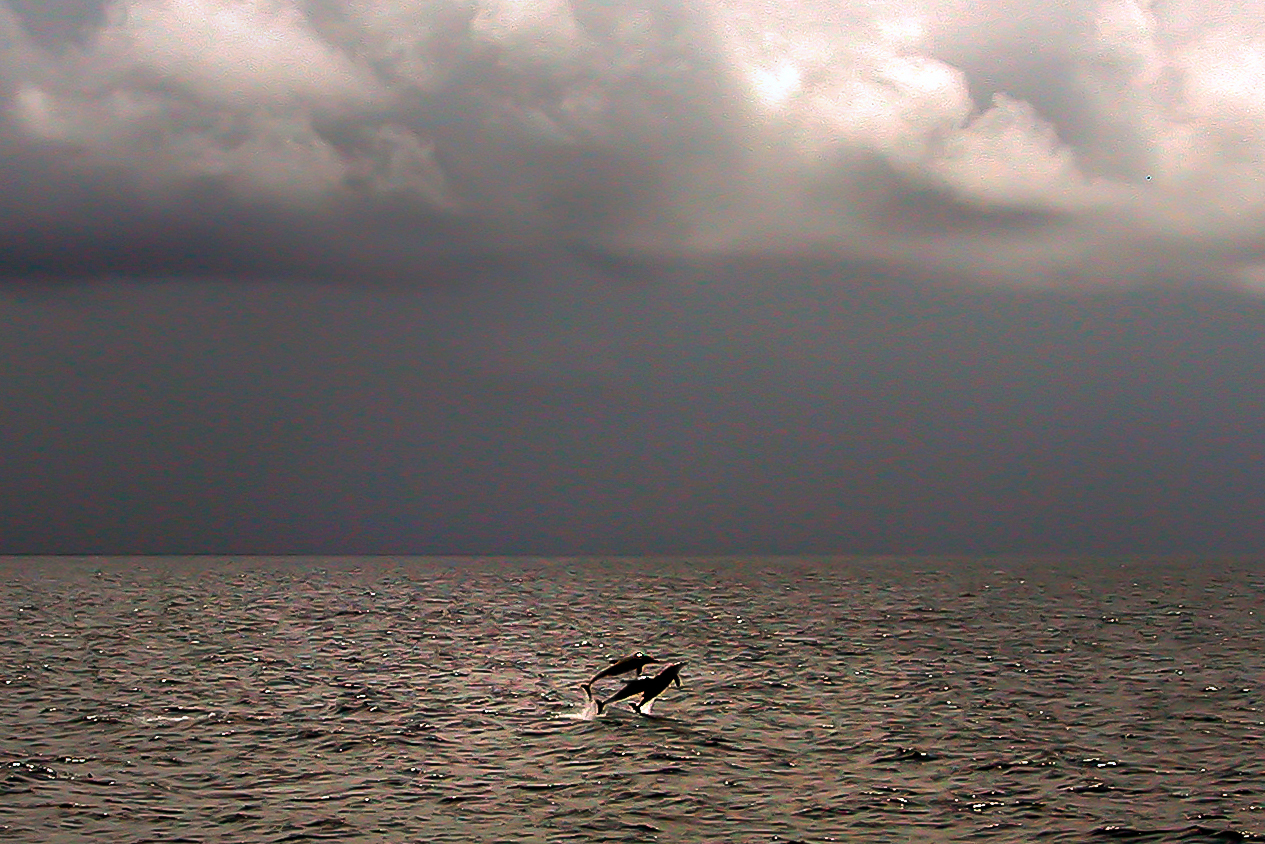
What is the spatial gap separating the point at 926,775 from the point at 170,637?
57.1 meters

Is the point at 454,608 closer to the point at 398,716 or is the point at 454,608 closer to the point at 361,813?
the point at 398,716

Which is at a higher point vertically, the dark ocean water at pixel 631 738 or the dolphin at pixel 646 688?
the dolphin at pixel 646 688

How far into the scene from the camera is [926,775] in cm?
3070

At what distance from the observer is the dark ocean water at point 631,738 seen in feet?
85.1

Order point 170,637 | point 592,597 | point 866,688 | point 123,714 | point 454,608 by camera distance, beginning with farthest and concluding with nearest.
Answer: point 592,597, point 454,608, point 170,637, point 866,688, point 123,714

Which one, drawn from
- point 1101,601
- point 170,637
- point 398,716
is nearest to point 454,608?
point 170,637

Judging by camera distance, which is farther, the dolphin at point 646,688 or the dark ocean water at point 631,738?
the dolphin at point 646,688

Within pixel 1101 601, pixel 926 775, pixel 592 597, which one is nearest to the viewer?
pixel 926 775

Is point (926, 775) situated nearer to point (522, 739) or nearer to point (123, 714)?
point (522, 739)

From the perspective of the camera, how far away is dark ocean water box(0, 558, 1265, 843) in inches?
1022

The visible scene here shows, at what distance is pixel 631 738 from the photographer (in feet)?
119

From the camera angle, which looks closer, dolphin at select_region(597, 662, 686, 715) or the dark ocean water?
the dark ocean water

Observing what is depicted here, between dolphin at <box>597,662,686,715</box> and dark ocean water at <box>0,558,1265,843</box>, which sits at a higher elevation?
dolphin at <box>597,662,686,715</box>

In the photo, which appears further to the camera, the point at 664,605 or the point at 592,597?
the point at 592,597
